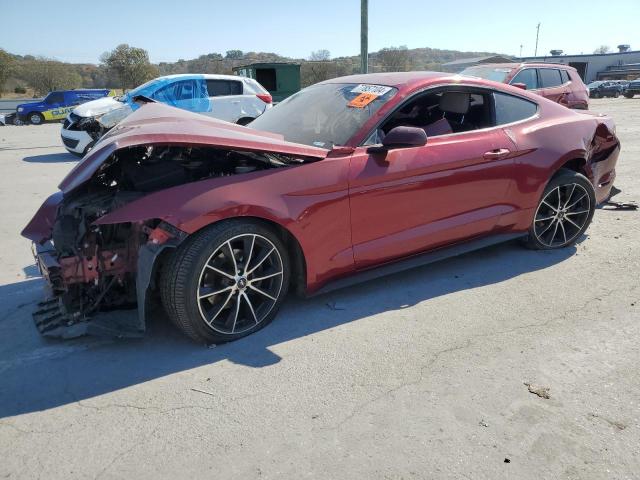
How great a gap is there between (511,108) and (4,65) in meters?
48.8

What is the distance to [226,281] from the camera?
9.84ft

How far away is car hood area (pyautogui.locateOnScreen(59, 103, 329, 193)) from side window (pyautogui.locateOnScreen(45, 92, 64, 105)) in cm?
2269

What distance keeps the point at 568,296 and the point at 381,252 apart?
1455mm

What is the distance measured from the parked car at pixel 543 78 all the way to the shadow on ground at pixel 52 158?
8.93 metres

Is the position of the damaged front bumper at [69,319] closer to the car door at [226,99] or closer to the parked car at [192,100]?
the parked car at [192,100]

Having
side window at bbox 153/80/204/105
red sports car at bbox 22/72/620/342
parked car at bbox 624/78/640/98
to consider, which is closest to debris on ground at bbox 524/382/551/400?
red sports car at bbox 22/72/620/342

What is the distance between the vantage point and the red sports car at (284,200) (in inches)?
111

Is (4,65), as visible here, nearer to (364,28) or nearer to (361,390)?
(364,28)

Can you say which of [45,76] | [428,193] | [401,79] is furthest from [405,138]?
[45,76]

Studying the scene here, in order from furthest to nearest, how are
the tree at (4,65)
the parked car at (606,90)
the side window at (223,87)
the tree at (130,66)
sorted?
the tree at (130,66) < the tree at (4,65) < the parked car at (606,90) < the side window at (223,87)

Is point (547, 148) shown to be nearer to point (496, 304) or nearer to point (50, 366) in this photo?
point (496, 304)

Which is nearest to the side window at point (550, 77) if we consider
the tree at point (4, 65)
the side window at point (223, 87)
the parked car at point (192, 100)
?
the parked car at point (192, 100)

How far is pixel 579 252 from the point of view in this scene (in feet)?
14.7

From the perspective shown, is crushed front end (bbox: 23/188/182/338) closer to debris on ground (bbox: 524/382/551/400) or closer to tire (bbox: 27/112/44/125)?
debris on ground (bbox: 524/382/551/400)
